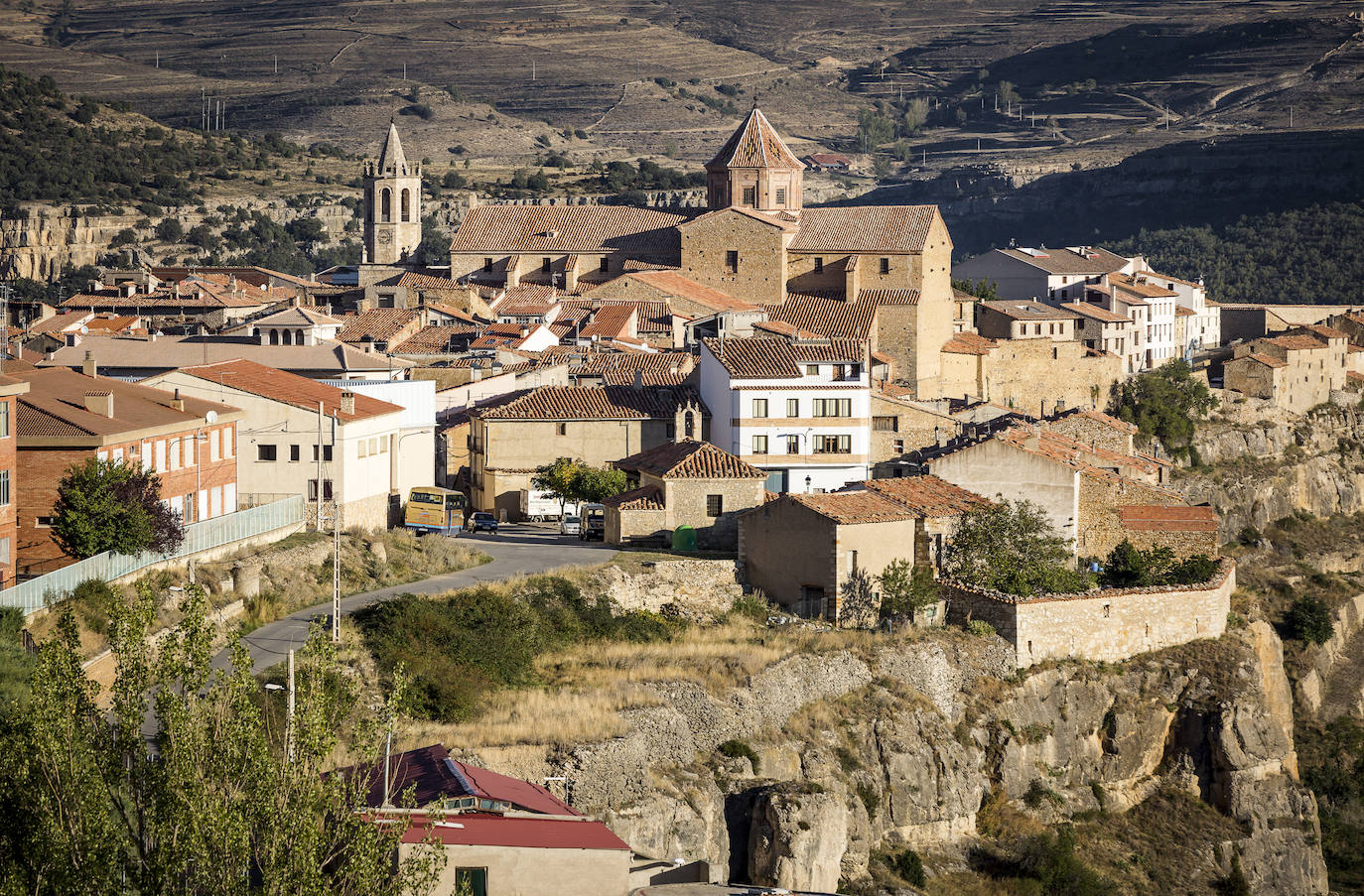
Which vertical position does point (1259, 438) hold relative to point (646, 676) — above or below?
above

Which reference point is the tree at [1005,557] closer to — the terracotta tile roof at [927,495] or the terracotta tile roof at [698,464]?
the terracotta tile roof at [927,495]

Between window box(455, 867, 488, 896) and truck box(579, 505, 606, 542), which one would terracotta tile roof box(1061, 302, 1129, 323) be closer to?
truck box(579, 505, 606, 542)

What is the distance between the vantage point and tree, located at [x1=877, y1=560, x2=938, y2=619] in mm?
30734

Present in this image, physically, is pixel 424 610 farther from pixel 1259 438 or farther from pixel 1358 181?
pixel 1358 181

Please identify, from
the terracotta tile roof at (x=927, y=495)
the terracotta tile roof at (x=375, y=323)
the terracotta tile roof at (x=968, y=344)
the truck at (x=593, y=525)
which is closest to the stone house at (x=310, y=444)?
the truck at (x=593, y=525)

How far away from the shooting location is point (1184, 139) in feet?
475

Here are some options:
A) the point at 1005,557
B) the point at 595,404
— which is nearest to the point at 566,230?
the point at 595,404

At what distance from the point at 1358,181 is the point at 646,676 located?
336 feet

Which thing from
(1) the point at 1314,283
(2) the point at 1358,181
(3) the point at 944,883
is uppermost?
(2) the point at 1358,181

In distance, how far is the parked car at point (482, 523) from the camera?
1459 inches

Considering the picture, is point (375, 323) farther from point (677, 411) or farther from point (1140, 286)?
point (1140, 286)

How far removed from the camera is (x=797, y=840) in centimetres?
2381

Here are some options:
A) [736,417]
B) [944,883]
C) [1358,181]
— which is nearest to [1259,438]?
[736,417]

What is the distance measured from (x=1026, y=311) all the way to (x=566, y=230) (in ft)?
50.9
